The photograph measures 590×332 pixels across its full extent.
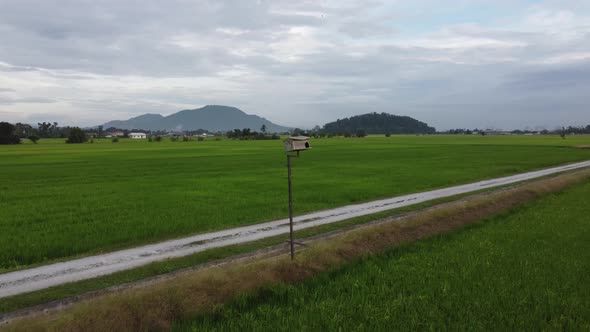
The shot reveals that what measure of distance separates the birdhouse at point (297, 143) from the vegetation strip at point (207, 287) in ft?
9.06

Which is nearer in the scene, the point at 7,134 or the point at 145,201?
the point at 145,201

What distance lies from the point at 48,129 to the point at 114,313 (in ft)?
604

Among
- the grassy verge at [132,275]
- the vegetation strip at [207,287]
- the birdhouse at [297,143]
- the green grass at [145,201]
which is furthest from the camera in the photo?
the green grass at [145,201]

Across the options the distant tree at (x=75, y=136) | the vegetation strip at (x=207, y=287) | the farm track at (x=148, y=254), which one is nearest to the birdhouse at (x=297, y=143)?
the vegetation strip at (x=207, y=287)

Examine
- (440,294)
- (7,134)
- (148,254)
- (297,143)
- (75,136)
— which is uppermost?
(7,134)

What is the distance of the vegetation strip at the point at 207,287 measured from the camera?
6.52m

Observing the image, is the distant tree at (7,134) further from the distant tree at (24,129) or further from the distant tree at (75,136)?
the distant tree at (24,129)

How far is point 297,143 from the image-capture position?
29.1 feet

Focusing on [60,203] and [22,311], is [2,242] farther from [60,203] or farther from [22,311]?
[60,203]

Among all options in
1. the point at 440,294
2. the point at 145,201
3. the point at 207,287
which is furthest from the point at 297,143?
the point at 145,201

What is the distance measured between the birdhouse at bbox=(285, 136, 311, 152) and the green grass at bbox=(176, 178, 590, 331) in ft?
9.44

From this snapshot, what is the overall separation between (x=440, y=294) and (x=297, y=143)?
4.21 m

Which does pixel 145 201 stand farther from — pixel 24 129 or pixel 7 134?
pixel 24 129

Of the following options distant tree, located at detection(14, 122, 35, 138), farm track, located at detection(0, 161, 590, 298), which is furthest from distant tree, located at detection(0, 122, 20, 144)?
farm track, located at detection(0, 161, 590, 298)
